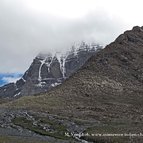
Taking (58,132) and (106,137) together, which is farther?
(58,132)

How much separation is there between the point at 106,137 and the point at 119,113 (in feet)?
290

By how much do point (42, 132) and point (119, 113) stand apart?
7821 cm

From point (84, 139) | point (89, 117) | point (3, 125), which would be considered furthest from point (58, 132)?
point (89, 117)

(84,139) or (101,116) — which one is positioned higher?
Result: (101,116)

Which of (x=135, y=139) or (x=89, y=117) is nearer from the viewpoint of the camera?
(x=135, y=139)

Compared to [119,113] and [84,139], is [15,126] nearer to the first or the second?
[84,139]

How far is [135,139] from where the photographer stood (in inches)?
3691

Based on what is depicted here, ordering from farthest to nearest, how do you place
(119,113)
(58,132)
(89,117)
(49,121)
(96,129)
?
(119,113)
(89,117)
(49,121)
(96,129)
(58,132)

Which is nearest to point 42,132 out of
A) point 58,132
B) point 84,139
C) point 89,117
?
point 58,132

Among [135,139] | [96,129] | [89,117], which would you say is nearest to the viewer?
→ [135,139]

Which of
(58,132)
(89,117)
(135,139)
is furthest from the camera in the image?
(89,117)

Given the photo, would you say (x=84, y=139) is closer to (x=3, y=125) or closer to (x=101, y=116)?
(x=3, y=125)

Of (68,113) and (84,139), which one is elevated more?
(68,113)

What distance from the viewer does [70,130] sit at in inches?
4715
